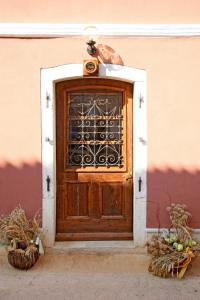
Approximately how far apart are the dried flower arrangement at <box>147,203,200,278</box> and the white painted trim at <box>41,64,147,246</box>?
0.47m

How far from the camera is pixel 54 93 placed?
17.4 ft

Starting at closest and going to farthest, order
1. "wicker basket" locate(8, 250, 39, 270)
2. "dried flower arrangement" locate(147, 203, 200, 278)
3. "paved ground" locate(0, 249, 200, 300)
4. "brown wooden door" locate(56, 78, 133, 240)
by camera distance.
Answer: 1. "paved ground" locate(0, 249, 200, 300)
2. "dried flower arrangement" locate(147, 203, 200, 278)
3. "wicker basket" locate(8, 250, 39, 270)
4. "brown wooden door" locate(56, 78, 133, 240)

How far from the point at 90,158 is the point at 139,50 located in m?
1.70

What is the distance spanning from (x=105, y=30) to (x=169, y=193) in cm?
248

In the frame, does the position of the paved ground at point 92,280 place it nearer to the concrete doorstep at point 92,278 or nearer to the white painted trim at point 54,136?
the concrete doorstep at point 92,278

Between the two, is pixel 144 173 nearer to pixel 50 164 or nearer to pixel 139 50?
pixel 50 164

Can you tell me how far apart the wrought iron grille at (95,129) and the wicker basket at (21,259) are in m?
1.51

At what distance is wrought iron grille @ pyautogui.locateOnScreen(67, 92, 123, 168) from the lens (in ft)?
17.7

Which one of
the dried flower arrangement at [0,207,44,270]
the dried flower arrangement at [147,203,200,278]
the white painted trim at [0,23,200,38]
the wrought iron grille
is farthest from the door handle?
the white painted trim at [0,23,200,38]

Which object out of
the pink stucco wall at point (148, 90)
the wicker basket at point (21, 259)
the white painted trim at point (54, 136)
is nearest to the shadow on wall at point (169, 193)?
the pink stucco wall at point (148, 90)

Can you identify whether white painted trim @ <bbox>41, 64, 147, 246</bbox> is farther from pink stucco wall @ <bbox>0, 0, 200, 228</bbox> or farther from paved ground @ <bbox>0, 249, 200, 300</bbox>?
paved ground @ <bbox>0, 249, 200, 300</bbox>

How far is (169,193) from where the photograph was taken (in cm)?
528

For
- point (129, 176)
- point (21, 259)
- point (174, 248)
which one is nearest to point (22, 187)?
point (21, 259)

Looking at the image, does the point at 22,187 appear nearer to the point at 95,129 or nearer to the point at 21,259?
the point at 21,259
